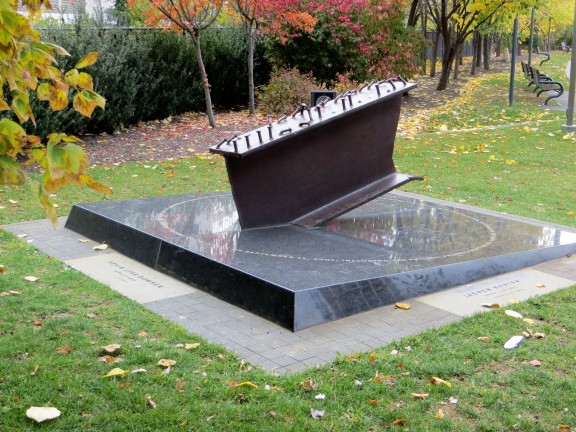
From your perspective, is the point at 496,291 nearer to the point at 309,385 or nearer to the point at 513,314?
the point at 513,314

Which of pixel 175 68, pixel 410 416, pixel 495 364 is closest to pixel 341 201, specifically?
pixel 495 364

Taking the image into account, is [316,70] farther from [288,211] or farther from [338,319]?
[338,319]

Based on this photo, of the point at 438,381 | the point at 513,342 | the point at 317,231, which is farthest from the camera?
the point at 317,231

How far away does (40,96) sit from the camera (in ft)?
10.3

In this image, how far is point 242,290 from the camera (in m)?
6.08

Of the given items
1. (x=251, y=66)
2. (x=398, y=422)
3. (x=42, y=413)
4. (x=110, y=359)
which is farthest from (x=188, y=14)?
(x=398, y=422)

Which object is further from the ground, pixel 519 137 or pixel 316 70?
pixel 316 70

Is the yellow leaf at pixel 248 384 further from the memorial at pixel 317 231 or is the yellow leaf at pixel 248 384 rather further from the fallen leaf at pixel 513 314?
the fallen leaf at pixel 513 314

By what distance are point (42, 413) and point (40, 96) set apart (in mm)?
1916

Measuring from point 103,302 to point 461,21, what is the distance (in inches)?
935

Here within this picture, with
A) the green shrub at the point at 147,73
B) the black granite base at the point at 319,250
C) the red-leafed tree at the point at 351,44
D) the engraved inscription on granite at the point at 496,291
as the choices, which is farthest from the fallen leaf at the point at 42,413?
the red-leafed tree at the point at 351,44

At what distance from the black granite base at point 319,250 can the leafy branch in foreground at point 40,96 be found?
296 cm

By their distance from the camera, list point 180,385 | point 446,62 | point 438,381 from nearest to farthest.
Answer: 1. point 180,385
2. point 438,381
3. point 446,62

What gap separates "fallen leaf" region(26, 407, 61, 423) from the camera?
163 inches
